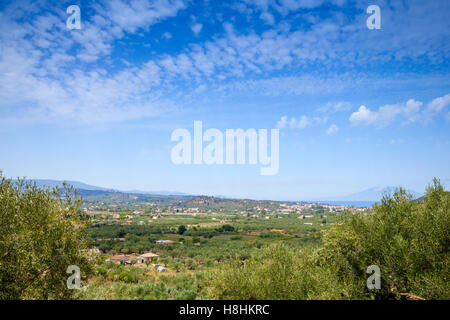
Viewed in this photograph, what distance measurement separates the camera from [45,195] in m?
19.6

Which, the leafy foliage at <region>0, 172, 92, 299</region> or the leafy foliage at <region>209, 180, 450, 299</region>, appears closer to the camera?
the leafy foliage at <region>0, 172, 92, 299</region>

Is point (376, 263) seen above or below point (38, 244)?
below

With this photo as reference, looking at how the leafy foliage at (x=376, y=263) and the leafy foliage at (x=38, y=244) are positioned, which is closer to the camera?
the leafy foliage at (x=38, y=244)

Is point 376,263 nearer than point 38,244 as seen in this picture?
No
